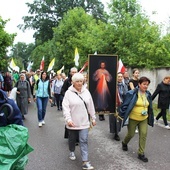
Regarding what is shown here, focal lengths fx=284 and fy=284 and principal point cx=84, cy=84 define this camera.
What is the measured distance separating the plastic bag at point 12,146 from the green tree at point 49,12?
1856 inches

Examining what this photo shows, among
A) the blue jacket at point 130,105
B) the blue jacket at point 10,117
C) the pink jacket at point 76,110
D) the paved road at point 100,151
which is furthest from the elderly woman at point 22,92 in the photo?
the blue jacket at point 10,117

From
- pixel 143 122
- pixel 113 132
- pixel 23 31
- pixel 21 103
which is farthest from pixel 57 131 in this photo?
pixel 23 31

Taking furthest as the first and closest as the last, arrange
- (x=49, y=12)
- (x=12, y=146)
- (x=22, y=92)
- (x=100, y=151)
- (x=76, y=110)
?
1. (x=49, y=12)
2. (x=22, y=92)
3. (x=100, y=151)
4. (x=76, y=110)
5. (x=12, y=146)

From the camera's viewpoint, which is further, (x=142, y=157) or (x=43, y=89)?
(x=43, y=89)

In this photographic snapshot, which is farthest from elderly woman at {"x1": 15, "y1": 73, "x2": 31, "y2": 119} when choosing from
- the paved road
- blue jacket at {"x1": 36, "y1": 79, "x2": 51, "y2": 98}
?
the paved road

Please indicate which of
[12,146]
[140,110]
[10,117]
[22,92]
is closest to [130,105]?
[140,110]

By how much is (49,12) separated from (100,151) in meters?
46.4

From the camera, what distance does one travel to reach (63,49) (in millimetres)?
31828

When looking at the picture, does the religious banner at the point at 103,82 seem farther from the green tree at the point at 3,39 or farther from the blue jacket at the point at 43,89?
the green tree at the point at 3,39

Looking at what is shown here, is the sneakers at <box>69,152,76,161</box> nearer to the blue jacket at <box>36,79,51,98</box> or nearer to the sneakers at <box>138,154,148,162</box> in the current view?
the sneakers at <box>138,154,148,162</box>

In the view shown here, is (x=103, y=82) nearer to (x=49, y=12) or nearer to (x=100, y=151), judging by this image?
(x=100, y=151)

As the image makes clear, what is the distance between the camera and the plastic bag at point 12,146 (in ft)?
7.82

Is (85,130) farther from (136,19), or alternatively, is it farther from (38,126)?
(136,19)

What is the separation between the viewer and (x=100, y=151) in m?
5.70
